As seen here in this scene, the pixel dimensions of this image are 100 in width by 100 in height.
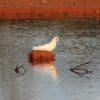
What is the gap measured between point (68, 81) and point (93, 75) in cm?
158

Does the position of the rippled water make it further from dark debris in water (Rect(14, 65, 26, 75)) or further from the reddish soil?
the reddish soil

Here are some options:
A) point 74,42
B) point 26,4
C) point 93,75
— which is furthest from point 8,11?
point 93,75

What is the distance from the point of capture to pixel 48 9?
54.1 meters

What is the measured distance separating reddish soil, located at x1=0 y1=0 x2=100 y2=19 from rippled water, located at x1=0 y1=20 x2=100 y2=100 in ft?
5.46

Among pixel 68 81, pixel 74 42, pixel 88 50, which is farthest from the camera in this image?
pixel 74 42

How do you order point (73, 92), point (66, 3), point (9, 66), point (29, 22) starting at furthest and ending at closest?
point (66, 3) → point (29, 22) → point (9, 66) → point (73, 92)

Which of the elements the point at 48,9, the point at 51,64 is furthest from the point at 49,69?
the point at 48,9

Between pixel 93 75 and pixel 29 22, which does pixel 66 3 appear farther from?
pixel 93 75

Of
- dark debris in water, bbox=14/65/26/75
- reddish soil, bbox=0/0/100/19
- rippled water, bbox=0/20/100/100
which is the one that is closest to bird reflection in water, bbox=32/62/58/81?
rippled water, bbox=0/20/100/100

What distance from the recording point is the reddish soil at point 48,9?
2080 inches

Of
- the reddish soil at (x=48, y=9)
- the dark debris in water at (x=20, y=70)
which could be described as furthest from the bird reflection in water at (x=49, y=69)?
the reddish soil at (x=48, y=9)

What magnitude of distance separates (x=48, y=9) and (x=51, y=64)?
19.8 m

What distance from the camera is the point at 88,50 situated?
3856 cm

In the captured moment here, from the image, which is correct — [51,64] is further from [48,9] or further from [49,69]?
[48,9]
